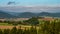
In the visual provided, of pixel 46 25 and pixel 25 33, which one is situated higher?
pixel 46 25

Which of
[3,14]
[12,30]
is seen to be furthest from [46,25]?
[3,14]

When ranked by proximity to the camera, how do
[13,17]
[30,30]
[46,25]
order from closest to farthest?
[46,25], [30,30], [13,17]

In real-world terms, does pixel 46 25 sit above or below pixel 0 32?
above

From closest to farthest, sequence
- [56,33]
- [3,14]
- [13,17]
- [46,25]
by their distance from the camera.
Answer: [56,33] → [46,25] → [13,17] → [3,14]

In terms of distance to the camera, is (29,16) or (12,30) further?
(29,16)

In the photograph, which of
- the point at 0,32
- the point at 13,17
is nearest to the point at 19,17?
the point at 13,17

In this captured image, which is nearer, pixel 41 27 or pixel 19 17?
pixel 41 27

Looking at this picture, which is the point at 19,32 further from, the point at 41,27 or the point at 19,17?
the point at 19,17

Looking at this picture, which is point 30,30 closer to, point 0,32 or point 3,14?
point 0,32

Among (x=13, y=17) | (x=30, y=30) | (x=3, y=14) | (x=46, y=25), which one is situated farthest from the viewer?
(x=3, y=14)
